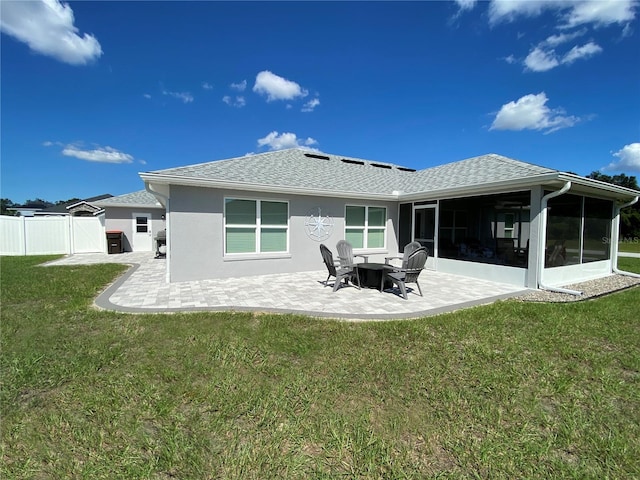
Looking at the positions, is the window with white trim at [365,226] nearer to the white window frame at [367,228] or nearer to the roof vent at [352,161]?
the white window frame at [367,228]

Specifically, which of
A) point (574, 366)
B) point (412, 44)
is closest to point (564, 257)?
point (574, 366)

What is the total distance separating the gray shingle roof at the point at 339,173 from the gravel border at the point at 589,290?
3256 mm

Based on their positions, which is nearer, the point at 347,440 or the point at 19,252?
the point at 347,440

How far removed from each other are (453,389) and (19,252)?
23.3 m

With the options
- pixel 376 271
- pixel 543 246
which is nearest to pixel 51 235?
pixel 376 271

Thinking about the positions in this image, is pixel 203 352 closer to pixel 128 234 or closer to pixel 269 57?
pixel 269 57

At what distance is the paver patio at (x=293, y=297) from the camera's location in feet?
19.3

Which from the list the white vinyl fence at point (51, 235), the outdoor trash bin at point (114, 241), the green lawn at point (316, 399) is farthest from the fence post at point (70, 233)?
the green lawn at point (316, 399)

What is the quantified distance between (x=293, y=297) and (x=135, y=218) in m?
16.1

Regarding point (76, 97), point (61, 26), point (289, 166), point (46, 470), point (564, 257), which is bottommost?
point (46, 470)

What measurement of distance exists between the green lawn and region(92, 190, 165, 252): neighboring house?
14.4 meters

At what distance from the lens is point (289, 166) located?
12.0 metres

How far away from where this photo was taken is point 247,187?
9.13 metres

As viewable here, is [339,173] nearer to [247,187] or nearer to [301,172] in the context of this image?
[301,172]
